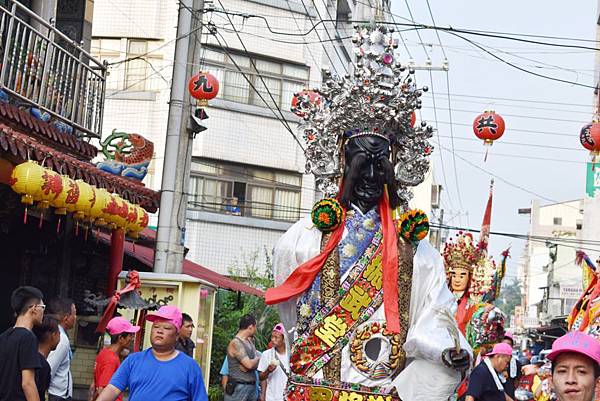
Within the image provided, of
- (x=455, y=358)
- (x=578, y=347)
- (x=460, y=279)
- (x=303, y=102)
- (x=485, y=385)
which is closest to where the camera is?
(x=578, y=347)

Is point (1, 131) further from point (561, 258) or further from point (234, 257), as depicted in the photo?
point (561, 258)

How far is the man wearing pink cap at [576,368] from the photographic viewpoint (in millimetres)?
4637

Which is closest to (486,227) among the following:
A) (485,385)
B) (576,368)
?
(485,385)

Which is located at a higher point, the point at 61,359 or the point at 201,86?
the point at 201,86

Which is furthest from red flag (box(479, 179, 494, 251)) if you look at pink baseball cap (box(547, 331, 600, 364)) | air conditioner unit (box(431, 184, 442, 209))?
air conditioner unit (box(431, 184, 442, 209))

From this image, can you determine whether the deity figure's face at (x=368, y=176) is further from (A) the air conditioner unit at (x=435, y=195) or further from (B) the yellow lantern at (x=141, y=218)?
(A) the air conditioner unit at (x=435, y=195)

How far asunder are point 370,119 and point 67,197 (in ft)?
18.5

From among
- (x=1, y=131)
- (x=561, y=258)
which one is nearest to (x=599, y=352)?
(x=1, y=131)

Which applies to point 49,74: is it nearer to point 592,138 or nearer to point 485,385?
point 485,385

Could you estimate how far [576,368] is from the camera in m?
4.66

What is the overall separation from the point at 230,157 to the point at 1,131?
19.3 meters

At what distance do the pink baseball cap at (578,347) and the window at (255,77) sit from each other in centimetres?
2588

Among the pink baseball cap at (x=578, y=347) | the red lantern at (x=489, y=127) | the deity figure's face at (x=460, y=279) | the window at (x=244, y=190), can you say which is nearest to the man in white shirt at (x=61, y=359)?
the deity figure's face at (x=460, y=279)

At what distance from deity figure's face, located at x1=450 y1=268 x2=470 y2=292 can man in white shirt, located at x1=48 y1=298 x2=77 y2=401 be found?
3.98 metres
